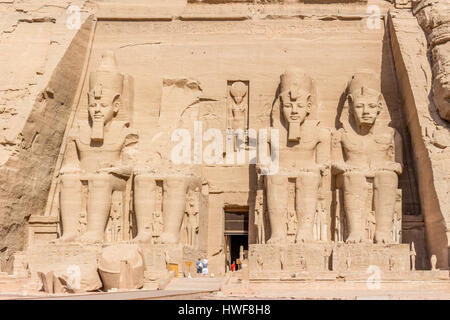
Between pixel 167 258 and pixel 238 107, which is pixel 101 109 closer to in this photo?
pixel 238 107

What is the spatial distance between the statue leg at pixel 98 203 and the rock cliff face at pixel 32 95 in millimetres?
1130

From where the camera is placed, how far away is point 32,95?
13336mm

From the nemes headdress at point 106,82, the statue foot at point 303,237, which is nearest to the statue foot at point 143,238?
the statue foot at point 303,237

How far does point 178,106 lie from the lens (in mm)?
14016

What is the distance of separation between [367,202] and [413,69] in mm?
2443

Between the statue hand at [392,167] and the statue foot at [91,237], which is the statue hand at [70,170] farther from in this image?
the statue hand at [392,167]

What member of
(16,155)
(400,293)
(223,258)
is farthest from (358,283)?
(16,155)

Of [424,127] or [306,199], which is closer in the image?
[424,127]

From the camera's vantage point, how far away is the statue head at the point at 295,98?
43.7ft

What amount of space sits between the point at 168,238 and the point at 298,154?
2695 millimetres

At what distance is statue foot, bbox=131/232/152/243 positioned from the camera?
1272 cm

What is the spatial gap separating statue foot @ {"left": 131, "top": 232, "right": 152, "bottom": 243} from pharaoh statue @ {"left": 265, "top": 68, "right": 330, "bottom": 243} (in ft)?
6.66

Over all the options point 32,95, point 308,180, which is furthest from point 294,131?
point 32,95

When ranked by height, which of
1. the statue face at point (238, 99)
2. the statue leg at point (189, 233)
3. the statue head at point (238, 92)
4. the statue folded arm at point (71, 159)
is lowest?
the statue leg at point (189, 233)
